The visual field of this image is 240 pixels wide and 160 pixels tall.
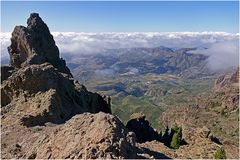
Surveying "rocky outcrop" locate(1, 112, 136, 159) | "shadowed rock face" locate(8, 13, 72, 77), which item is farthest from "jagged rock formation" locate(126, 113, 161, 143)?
"rocky outcrop" locate(1, 112, 136, 159)

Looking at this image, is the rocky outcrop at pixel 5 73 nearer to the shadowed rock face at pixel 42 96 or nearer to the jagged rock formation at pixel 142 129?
the shadowed rock face at pixel 42 96

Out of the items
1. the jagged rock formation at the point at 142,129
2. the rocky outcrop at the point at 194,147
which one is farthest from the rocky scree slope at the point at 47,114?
the rocky outcrop at the point at 194,147

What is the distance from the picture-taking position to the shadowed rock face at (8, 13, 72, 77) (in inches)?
4953

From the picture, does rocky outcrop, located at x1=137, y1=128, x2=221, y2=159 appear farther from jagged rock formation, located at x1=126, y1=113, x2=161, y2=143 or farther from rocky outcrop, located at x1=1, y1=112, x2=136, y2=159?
rocky outcrop, located at x1=1, y1=112, x2=136, y2=159

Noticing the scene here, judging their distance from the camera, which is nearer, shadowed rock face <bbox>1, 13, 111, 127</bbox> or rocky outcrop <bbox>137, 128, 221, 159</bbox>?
shadowed rock face <bbox>1, 13, 111, 127</bbox>

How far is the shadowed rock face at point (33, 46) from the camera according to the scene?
125812 millimetres

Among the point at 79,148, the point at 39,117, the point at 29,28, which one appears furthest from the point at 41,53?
the point at 79,148

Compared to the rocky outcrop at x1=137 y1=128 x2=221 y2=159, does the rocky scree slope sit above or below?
above

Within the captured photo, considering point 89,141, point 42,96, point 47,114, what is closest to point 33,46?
point 42,96

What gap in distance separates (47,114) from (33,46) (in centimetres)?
6329

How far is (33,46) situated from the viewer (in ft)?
414

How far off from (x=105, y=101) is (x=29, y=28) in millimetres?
40173

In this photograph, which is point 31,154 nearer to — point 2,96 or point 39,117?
point 39,117

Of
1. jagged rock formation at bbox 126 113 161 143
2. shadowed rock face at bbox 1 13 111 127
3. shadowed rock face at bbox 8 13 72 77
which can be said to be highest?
shadowed rock face at bbox 8 13 72 77
